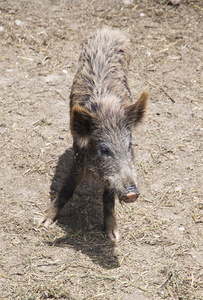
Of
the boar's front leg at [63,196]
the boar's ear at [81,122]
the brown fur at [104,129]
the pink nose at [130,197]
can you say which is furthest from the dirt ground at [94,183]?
the boar's ear at [81,122]

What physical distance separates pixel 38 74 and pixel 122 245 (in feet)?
12.4

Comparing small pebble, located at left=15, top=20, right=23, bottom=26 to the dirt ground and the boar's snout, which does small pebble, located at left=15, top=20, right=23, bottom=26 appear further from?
the boar's snout

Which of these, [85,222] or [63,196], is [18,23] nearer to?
[63,196]

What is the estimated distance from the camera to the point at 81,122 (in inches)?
177

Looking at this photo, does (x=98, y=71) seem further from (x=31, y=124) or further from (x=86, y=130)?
(x=31, y=124)

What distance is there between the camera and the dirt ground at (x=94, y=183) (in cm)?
425

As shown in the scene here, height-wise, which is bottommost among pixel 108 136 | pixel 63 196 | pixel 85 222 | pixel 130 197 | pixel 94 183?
pixel 94 183

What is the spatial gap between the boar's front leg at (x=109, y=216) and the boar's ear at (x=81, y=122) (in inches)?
28.3

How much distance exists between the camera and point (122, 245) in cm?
470

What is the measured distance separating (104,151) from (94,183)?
1.28m

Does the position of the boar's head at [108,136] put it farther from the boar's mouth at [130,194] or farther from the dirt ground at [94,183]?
the dirt ground at [94,183]

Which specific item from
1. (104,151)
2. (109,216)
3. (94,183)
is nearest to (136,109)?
(104,151)

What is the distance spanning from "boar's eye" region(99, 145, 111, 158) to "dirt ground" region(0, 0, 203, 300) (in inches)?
38.5

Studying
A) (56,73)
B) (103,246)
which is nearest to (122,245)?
(103,246)
